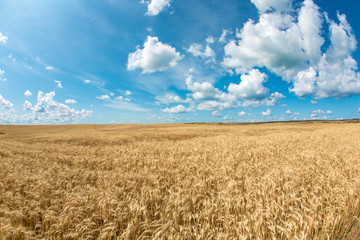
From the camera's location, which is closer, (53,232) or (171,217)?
(53,232)

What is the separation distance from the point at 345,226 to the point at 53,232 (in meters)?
6.77

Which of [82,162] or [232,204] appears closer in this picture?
[232,204]

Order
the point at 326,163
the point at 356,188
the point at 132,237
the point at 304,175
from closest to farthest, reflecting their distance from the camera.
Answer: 1. the point at 132,237
2. the point at 356,188
3. the point at 304,175
4. the point at 326,163

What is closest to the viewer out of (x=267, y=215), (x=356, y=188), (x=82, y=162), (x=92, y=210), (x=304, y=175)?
(x=267, y=215)

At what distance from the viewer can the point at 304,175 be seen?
7.08 metres

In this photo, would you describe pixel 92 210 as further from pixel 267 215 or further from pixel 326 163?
pixel 326 163

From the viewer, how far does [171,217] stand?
13.5ft

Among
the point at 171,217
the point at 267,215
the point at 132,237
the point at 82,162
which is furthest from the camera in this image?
the point at 82,162

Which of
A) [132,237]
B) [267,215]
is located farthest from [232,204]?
[132,237]

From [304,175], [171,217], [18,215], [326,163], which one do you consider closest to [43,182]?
[18,215]

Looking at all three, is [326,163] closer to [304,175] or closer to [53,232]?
[304,175]

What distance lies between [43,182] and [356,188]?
10.9 meters

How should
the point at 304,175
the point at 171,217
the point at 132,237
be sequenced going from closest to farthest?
the point at 132,237 < the point at 171,217 < the point at 304,175

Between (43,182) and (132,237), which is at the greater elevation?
(43,182)
